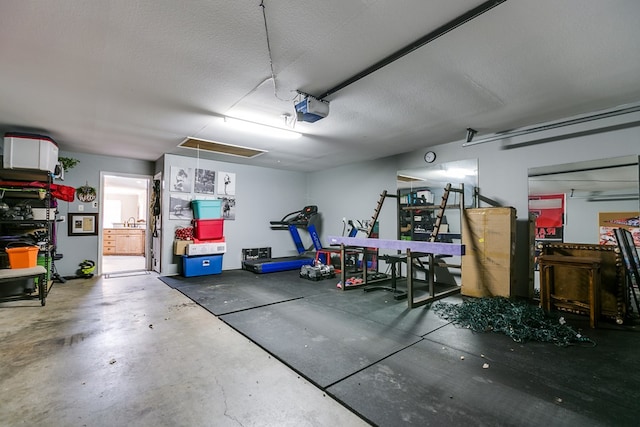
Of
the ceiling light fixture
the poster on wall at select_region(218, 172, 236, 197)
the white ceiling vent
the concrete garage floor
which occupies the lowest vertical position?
the concrete garage floor

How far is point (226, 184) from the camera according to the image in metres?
7.21

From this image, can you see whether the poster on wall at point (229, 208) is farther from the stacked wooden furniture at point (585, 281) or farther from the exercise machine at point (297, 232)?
the stacked wooden furniture at point (585, 281)

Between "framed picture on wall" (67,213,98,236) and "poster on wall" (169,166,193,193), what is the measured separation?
184cm

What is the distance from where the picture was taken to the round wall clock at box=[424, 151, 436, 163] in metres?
5.64

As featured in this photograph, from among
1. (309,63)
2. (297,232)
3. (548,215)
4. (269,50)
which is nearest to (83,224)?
(297,232)

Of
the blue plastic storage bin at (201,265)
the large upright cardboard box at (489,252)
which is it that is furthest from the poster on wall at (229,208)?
the large upright cardboard box at (489,252)

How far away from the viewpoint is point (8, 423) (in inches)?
68.1

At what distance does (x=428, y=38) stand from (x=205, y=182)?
5.91m

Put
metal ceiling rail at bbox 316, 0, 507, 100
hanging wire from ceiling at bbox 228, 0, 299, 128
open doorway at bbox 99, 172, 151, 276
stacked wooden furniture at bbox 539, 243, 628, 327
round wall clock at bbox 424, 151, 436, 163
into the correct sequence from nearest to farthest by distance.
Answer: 1. metal ceiling rail at bbox 316, 0, 507, 100
2. hanging wire from ceiling at bbox 228, 0, 299, 128
3. stacked wooden furniture at bbox 539, 243, 628, 327
4. round wall clock at bbox 424, 151, 436, 163
5. open doorway at bbox 99, 172, 151, 276

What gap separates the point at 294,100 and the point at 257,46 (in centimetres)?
104

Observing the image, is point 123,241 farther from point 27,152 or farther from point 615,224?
point 615,224

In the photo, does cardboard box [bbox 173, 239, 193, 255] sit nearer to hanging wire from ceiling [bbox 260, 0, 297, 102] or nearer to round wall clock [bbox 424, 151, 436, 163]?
hanging wire from ceiling [bbox 260, 0, 297, 102]

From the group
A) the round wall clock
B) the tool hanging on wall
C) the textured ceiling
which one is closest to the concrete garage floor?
the textured ceiling

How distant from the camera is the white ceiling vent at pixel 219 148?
5.46 m
